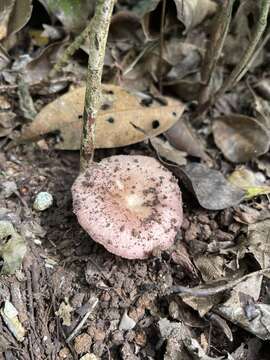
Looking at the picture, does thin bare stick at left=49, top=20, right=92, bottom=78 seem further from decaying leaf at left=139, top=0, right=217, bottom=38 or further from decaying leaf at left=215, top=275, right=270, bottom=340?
decaying leaf at left=215, top=275, right=270, bottom=340

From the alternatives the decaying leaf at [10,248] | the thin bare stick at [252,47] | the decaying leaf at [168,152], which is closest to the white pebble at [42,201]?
the decaying leaf at [10,248]

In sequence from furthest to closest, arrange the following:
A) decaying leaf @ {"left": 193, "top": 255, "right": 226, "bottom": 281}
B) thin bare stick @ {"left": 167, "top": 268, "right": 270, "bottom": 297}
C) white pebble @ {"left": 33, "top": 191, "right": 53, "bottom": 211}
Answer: white pebble @ {"left": 33, "top": 191, "right": 53, "bottom": 211}
decaying leaf @ {"left": 193, "top": 255, "right": 226, "bottom": 281}
thin bare stick @ {"left": 167, "top": 268, "right": 270, "bottom": 297}

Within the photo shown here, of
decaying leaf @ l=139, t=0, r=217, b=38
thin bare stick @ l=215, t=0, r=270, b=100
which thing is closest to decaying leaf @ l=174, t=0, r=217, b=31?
decaying leaf @ l=139, t=0, r=217, b=38

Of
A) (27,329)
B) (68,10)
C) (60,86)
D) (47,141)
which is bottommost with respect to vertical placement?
(27,329)

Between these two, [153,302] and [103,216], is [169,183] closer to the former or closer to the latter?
[103,216]

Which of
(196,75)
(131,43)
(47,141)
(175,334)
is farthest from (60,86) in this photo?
(175,334)

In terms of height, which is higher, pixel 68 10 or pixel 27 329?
pixel 68 10

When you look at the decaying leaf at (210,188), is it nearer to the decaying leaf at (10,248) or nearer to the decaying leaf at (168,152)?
the decaying leaf at (168,152)
